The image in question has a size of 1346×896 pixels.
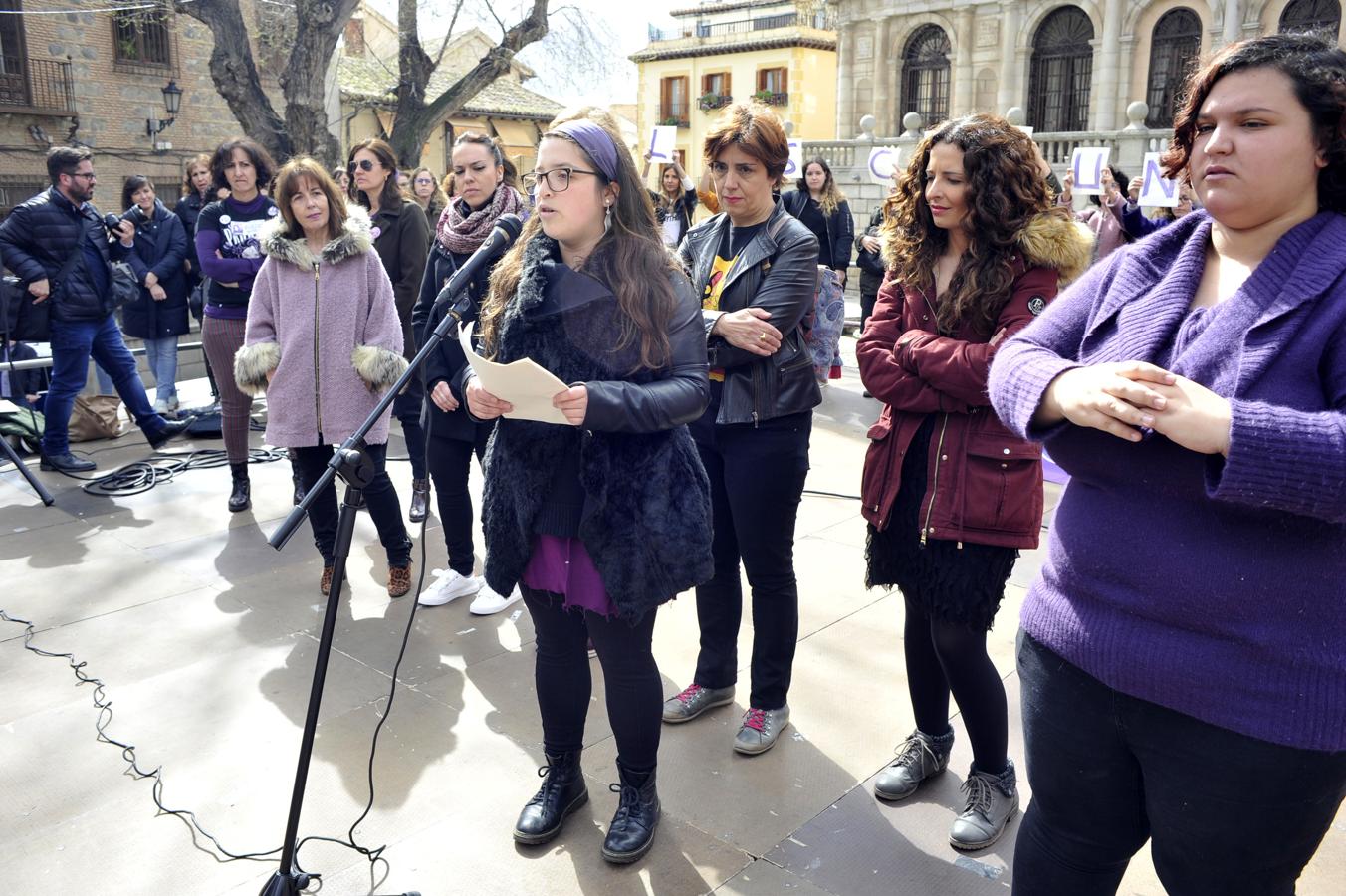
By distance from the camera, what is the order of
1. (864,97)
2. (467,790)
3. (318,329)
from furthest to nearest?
(864,97) < (318,329) < (467,790)

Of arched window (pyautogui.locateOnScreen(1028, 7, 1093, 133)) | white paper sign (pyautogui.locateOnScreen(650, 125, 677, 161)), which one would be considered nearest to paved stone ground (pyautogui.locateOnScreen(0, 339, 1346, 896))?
white paper sign (pyautogui.locateOnScreen(650, 125, 677, 161))

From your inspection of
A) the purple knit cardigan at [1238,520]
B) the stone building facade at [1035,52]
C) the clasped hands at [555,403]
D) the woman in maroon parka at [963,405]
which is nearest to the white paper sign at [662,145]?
the woman in maroon parka at [963,405]

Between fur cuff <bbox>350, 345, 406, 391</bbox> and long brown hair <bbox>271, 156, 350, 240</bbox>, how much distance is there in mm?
538

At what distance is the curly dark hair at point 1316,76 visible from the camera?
5.05 feet

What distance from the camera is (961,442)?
2.68 m

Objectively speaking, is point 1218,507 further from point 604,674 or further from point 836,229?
point 836,229

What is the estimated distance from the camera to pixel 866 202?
25562 millimetres

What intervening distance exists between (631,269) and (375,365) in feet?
7.23

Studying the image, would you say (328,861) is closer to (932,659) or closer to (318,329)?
(932,659)

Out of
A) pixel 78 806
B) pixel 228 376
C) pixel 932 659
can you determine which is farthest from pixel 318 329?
pixel 932 659

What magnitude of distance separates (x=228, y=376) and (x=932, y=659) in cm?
431

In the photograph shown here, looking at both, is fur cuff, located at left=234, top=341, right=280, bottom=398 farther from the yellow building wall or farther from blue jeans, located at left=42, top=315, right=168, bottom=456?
the yellow building wall

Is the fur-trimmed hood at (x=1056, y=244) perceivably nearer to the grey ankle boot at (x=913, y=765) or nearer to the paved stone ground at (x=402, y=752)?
the grey ankle boot at (x=913, y=765)

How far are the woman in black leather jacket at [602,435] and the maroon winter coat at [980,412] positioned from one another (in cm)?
56
